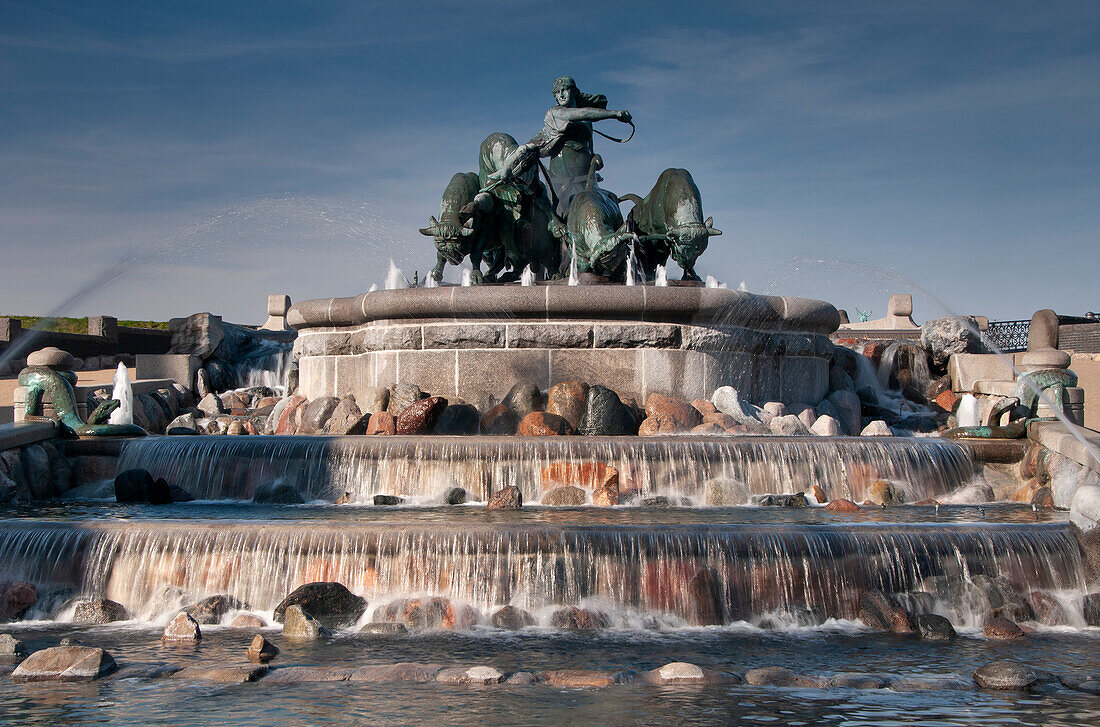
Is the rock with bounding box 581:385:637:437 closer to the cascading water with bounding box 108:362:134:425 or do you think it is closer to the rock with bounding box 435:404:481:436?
the rock with bounding box 435:404:481:436

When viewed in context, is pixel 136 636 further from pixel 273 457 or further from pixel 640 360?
pixel 640 360

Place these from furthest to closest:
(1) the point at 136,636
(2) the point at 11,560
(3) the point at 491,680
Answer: (2) the point at 11,560, (1) the point at 136,636, (3) the point at 491,680

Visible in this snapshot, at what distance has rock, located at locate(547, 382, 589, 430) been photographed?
42.3 ft

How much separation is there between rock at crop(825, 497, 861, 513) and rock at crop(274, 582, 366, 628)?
15.7ft

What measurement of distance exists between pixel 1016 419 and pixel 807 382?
14.6ft

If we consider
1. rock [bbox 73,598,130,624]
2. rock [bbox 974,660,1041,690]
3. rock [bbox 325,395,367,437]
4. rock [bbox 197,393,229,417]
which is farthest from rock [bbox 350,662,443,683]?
rock [bbox 197,393,229,417]

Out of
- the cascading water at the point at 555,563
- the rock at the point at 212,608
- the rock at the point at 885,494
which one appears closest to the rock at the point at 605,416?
the rock at the point at 885,494

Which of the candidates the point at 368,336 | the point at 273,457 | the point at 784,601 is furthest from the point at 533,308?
the point at 784,601

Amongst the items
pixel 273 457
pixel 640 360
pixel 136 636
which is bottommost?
pixel 136 636

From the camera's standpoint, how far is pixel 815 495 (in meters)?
10.2

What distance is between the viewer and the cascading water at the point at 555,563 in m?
7.04

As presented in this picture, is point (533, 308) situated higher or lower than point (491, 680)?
higher

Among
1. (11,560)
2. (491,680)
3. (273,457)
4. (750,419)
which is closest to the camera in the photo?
(491,680)

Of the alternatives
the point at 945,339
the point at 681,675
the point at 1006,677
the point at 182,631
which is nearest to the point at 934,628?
the point at 1006,677
